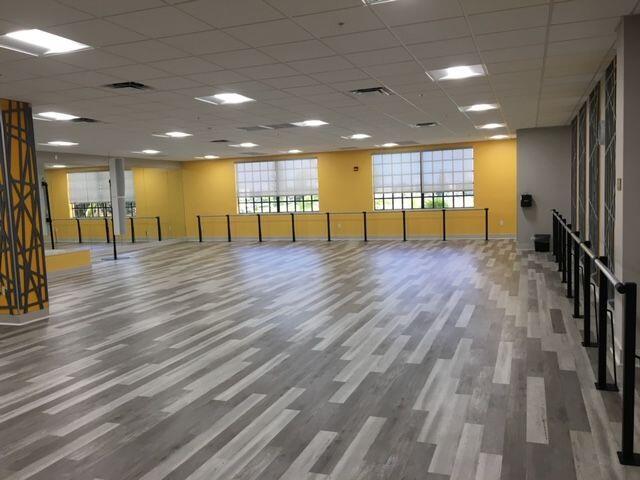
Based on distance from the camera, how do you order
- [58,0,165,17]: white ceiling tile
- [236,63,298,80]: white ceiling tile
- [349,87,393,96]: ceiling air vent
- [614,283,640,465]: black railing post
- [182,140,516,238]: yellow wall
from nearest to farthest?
1. [614,283,640,465]: black railing post
2. [58,0,165,17]: white ceiling tile
3. [236,63,298,80]: white ceiling tile
4. [349,87,393,96]: ceiling air vent
5. [182,140,516,238]: yellow wall

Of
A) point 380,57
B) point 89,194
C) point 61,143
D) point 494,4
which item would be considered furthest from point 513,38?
point 89,194

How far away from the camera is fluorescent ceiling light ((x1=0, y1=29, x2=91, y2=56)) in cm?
401

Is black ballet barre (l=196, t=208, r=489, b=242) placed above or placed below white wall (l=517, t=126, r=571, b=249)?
below

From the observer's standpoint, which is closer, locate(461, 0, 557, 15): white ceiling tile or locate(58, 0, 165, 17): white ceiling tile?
locate(58, 0, 165, 17): white ceiling tile

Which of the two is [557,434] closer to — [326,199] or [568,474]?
[568,474]

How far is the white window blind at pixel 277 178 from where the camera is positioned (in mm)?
16078

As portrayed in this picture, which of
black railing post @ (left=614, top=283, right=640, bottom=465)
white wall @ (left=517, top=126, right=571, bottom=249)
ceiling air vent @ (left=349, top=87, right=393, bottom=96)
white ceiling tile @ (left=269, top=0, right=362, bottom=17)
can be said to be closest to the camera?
black railing post @ (left=614, top=283, right=640, bottom=465)

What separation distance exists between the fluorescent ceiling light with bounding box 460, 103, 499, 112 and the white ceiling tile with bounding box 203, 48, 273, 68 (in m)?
4.30

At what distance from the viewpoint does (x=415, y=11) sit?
3.74 metres

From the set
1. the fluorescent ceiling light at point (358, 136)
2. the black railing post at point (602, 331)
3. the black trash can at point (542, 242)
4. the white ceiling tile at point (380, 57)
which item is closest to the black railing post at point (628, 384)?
the black railing post at point (602, 331)

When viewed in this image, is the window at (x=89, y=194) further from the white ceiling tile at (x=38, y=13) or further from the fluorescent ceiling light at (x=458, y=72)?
the white ceiling tile at (x=38, y=13)

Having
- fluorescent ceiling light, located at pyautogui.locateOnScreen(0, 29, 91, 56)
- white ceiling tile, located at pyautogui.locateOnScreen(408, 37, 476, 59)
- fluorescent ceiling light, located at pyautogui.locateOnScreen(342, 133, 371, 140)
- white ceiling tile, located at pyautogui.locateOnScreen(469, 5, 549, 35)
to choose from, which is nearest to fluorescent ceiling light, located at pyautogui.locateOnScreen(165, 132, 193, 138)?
fluorescent ceiling light, located at pyautogui.locateOnScreen(342, 133, 371, 140)

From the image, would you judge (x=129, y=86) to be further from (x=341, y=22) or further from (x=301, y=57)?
(x=341, y=22)

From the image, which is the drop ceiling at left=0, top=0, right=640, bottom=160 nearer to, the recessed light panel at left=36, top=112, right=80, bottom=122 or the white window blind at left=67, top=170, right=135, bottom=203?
the recessed light panel at left=36, top=112, right=80, bottom=122
